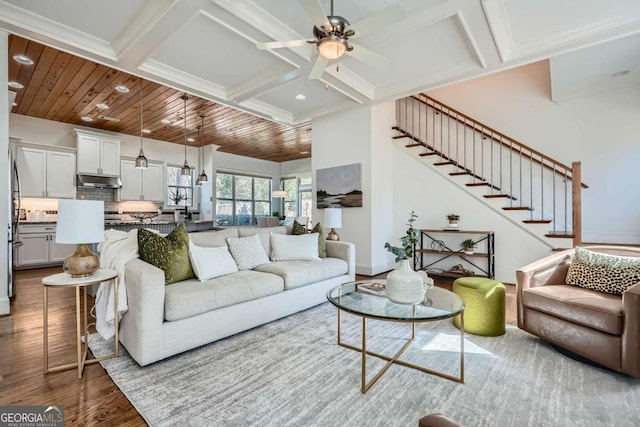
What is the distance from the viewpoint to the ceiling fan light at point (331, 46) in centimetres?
242

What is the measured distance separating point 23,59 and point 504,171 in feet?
23.4

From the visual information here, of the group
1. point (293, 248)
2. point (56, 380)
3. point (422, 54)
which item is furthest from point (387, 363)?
point (422, 54)

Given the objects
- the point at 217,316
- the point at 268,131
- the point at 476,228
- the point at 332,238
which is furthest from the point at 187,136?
the point at 476,228

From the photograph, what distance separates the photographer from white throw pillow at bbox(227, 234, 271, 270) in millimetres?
3125

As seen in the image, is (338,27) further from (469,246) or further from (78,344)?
(469,246)

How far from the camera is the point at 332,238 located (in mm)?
4508

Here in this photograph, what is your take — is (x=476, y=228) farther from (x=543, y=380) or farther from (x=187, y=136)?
(x=187, y=136)

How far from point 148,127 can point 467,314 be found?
6.84 m

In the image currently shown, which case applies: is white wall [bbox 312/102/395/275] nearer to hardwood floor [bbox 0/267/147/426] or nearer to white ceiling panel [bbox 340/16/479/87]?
white ceiling panel [bbox 340/16/479/87]

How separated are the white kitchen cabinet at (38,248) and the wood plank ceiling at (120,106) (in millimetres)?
2208

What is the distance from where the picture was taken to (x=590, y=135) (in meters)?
4.64

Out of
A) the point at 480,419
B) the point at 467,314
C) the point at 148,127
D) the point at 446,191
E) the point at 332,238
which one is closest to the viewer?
the point at 480,419

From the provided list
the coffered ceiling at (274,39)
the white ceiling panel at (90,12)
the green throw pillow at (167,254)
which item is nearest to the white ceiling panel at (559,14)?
the coffered ceiling at (274,39)

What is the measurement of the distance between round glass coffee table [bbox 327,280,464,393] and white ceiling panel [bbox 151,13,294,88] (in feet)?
9.50
